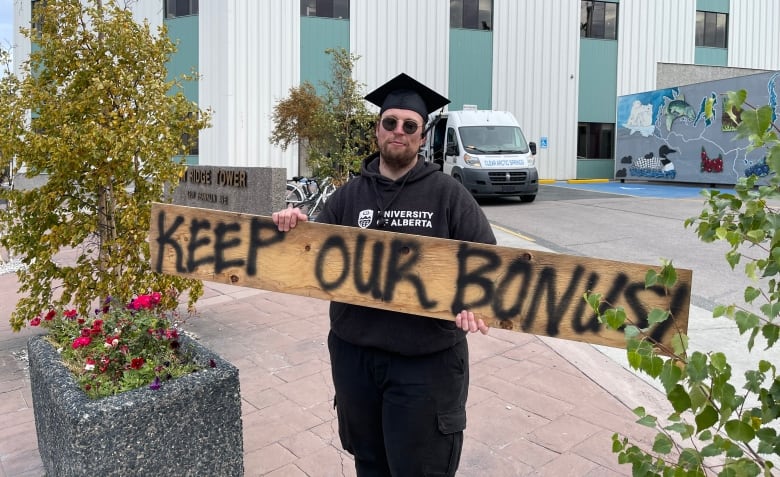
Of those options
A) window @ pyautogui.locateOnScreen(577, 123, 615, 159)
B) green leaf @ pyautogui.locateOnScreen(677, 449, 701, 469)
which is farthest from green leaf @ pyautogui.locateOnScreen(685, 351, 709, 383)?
window @ pyautogui.locateOnScreen(577, 123, 615, 159)

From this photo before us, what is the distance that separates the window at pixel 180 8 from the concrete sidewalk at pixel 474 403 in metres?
20.9

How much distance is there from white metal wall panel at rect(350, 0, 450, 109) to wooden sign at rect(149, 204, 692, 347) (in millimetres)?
22752

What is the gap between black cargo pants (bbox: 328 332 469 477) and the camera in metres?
2.19

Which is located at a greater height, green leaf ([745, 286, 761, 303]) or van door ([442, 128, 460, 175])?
van door ([442, 128, 460, 175])

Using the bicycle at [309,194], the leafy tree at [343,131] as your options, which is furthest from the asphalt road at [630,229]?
the bicycle at [309,194]

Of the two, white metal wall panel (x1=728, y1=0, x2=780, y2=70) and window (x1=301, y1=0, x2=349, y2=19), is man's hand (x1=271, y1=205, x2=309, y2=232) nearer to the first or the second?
window (x1=301, y1=0, x2=349, y2=19)

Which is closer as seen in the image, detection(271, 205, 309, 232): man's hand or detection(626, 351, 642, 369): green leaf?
detection(626, 351, 642, 369): green leaf

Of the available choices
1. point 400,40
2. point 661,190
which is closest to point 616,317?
point 661,190


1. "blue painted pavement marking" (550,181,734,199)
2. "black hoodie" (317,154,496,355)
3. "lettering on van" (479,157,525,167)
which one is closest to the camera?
"black hoodie" (317,154,496,355)

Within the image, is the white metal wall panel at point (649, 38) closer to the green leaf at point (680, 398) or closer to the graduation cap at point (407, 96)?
the graduation cap at point (407, 96)

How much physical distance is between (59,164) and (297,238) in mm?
2738

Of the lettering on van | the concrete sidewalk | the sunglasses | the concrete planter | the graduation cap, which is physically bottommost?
the concrete sidewalk

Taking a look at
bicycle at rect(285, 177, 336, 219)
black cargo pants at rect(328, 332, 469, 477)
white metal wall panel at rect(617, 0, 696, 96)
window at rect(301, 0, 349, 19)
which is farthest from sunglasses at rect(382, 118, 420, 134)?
white metal wall panel at rect(617, 0, 696, 96)

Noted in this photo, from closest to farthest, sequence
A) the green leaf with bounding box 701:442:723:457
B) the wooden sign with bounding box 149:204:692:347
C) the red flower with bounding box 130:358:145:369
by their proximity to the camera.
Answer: the green leaf with bounding box 701:442:723:457 → the wooden sign with bounding box 149:204:692:347 → the red flower with bounding box 130:358:145:369
